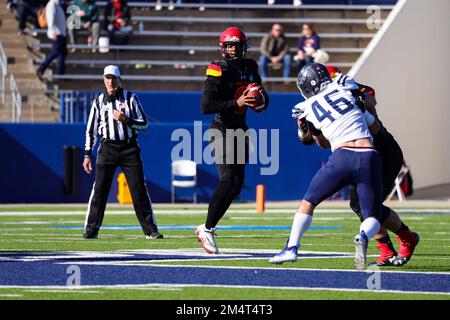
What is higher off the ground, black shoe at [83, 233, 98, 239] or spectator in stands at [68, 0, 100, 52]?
spectator in stands at [68, 0, 100, 52]

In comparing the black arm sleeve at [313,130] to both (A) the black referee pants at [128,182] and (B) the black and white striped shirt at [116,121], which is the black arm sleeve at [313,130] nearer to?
(A) the black referee pants at [128,182]

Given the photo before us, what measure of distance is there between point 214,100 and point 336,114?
203 centimetres

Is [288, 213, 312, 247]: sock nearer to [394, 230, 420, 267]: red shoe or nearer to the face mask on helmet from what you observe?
[394, 230, 420, 267]: red shoe

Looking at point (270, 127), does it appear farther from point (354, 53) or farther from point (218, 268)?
point (218, 268)

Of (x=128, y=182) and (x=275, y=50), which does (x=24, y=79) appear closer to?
(x=275, y=50)

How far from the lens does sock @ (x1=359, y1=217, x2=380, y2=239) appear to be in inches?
339

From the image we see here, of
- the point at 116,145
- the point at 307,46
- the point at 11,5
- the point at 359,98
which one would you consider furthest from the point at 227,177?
the point at 11,5

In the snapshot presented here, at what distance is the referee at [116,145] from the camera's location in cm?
1284

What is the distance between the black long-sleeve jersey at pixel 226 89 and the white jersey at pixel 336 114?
5.37 feet

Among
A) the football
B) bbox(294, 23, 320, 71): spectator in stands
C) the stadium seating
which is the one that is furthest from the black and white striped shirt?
bbox(294, 23, 320, 71): spectator in stands

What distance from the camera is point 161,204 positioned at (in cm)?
2103

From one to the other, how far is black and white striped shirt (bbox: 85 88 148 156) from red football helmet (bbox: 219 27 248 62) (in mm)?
2215

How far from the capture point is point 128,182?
1296cm

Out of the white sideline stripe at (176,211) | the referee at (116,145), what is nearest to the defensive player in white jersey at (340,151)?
the referee at (116,145)
